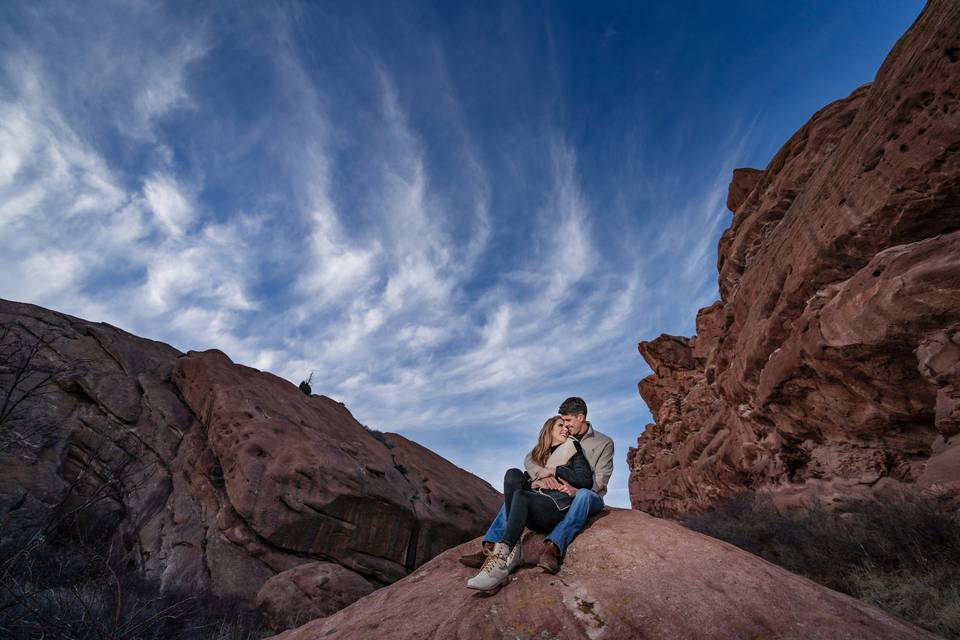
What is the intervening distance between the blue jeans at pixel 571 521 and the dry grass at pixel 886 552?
3.49 m

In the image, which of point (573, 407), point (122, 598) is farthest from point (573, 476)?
point (122, 598)

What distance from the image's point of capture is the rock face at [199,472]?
10.5m

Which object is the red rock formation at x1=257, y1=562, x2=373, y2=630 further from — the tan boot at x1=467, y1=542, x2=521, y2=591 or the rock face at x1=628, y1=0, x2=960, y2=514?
the rock face at x1=628, y1=0, x2=960, y2=514

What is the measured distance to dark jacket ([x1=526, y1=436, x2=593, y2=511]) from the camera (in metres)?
3.71

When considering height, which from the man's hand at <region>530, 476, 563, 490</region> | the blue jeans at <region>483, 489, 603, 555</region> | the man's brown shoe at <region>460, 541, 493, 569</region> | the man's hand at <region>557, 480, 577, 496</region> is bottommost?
the man's brown shoe at <region>460, 541, 493, 569</region>

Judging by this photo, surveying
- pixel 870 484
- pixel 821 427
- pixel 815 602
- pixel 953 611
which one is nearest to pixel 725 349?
pixel 821 427

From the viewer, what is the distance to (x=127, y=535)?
36.5ft

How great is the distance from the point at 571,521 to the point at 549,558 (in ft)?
1.35

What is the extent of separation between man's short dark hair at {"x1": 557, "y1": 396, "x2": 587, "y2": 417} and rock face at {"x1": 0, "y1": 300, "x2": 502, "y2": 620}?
23.4 ft

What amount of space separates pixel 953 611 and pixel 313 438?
1489 cm

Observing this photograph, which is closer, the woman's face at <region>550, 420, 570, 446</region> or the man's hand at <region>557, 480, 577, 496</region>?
the man's hand at <region>557, 480, 577, 496</region>

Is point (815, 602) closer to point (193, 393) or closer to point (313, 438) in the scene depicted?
point (313, 438)

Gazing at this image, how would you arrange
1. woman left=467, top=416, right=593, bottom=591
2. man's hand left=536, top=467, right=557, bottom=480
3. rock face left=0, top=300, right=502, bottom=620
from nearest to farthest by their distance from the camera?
woman left=467, top=416, right=593, bottom=591 → man's hand left=536, top=467, right=557, bottom=480 → rock face left=0, top=300, right=502, bottom=620

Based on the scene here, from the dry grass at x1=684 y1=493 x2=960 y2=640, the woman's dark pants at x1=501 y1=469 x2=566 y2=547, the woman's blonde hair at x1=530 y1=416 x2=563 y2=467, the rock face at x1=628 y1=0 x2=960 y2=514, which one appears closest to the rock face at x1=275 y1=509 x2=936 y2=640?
the woman's dark pants at x1=501 y1=469 x2=566 y2=547
